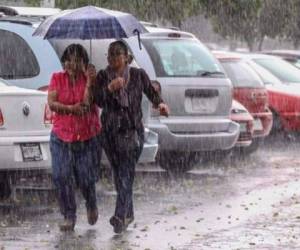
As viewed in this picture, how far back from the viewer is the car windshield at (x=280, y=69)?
58.6ft

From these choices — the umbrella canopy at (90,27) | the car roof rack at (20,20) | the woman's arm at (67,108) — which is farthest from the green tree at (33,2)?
the woman's arm at (67,108)

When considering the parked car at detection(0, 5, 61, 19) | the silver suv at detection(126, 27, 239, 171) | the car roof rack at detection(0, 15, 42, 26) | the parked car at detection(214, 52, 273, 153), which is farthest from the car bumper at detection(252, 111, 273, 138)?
the car roof rack at detection(0, 15, 42, 26)

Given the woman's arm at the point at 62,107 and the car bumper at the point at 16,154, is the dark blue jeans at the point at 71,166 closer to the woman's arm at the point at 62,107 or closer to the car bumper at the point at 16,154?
the woman's arm at the point at 62,107

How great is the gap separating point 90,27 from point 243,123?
5.55 metres

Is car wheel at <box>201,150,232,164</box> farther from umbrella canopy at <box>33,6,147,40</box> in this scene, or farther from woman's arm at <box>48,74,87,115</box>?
woman's arm at <box>48,74,87,115</box>

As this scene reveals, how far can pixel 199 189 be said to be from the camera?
12.0 metres

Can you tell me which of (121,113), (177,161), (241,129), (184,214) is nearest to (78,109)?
(121,113)

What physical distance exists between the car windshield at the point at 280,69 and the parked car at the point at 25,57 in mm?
7657

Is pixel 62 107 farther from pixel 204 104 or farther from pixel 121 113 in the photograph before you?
pixel 204 104

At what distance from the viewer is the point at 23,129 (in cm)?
973

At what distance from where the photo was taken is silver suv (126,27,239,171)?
12.4 metres

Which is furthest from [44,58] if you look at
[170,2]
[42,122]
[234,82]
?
[170,2]

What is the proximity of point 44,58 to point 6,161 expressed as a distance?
1.39 metres

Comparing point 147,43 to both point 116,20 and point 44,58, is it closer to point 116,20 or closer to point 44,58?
point 44,58
